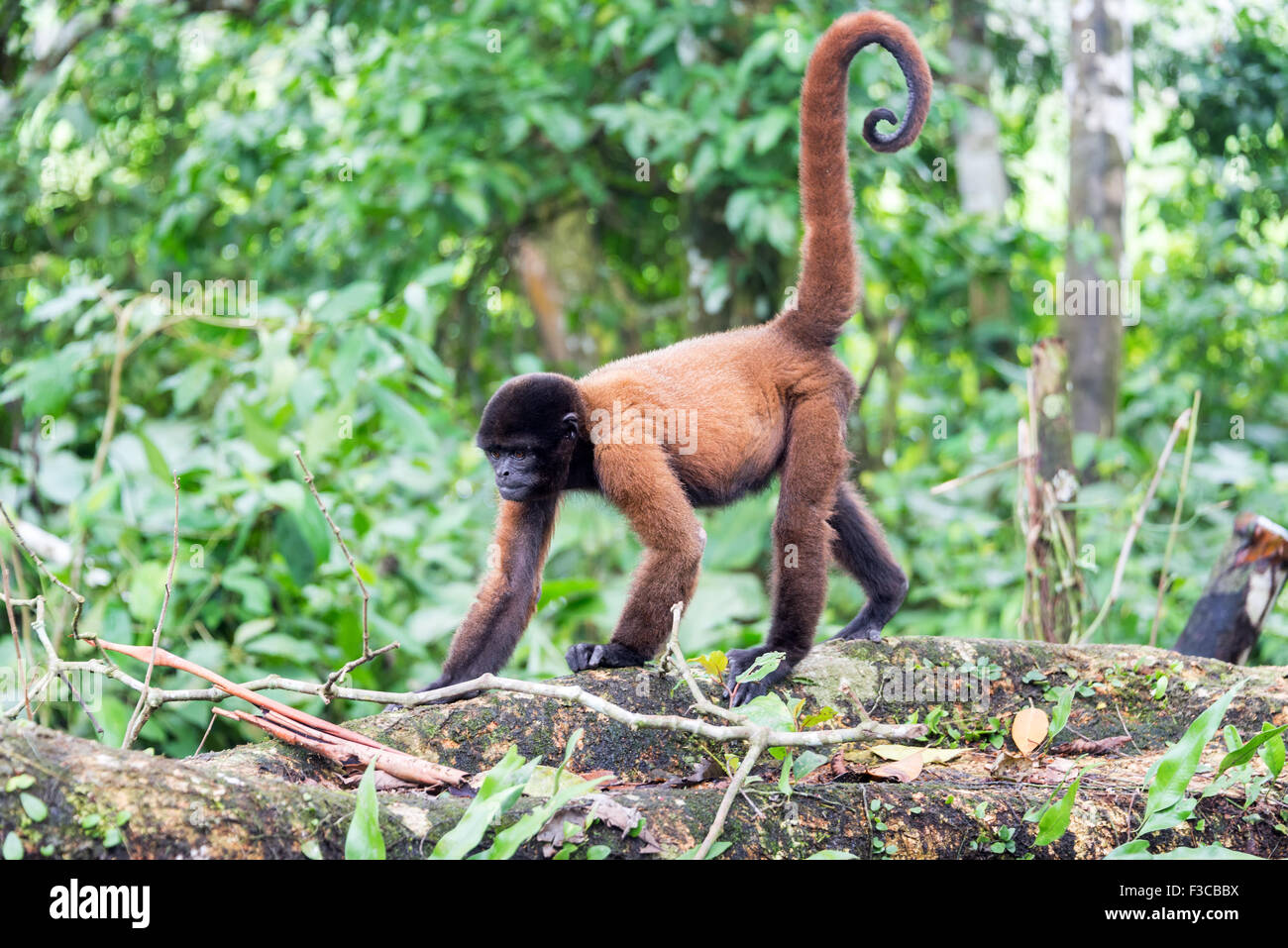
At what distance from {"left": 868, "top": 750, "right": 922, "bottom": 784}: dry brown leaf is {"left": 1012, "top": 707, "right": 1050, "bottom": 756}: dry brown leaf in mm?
447

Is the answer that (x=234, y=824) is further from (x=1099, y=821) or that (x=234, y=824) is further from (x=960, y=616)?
(x=960, y=616)

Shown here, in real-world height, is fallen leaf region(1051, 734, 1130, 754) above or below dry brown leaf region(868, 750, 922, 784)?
below

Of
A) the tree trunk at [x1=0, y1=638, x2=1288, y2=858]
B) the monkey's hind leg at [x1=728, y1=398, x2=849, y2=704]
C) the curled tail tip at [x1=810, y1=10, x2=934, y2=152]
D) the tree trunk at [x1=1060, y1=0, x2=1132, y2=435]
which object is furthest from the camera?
the tree trunk at [x1=1060, y1=0, x2=1132, y2=435]

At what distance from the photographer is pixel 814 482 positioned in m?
4.96

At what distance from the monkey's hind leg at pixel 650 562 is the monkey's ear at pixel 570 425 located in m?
0.34

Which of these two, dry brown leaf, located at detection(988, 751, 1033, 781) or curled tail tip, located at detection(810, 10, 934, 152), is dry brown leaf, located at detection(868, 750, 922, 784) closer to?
dry brown leaf, located at detection(988, 751, 1033, 781)

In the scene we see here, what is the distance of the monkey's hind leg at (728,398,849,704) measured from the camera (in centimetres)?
475

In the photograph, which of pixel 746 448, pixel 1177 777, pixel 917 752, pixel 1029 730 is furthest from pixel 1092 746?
pixel 746 448

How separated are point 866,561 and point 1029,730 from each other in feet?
5.12

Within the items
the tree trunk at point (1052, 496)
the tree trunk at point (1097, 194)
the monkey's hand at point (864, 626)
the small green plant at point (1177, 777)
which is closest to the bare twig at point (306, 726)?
the small green plant at point (1177, 777)

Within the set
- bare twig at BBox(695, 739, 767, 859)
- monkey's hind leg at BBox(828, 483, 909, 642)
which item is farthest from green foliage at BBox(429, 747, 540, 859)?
monkey's hind leg at BBox(828, 483, 909, 642)

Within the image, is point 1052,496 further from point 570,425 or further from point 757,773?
point 757,773

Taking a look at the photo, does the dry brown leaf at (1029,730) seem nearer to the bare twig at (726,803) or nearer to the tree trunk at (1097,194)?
the bare twig at (726,803)

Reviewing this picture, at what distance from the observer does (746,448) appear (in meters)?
5.12
